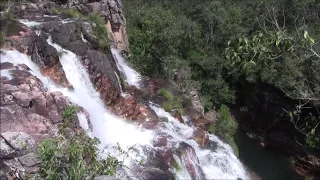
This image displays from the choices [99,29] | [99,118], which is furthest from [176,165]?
[99,29]

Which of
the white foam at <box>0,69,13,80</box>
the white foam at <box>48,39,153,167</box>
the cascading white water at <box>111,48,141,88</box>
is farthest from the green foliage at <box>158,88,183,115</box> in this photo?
the white foam at <box>0,69,13,80</box>

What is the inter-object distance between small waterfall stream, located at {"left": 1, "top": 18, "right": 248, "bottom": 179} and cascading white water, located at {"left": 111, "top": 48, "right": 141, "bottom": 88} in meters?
4.63

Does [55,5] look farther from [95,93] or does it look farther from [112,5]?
[95,93]

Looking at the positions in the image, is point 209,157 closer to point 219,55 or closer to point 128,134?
point 128,134

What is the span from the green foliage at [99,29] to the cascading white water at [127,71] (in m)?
1.75

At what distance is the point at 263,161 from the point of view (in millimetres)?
19906

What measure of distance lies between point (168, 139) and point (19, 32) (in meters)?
6.95

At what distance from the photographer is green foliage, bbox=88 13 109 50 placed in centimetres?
1880

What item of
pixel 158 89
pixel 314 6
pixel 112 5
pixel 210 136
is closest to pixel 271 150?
pixel 210 136

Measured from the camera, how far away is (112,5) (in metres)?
23.2

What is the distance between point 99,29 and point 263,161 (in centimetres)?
1110

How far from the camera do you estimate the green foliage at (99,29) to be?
18.8 meters

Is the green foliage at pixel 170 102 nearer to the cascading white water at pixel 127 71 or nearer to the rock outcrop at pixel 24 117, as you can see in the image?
the cascading white water at pixel 127 71

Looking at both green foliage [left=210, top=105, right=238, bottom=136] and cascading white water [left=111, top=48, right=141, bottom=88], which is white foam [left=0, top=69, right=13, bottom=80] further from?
green foliage [left=210, top=105, right=238, bottom=136]
